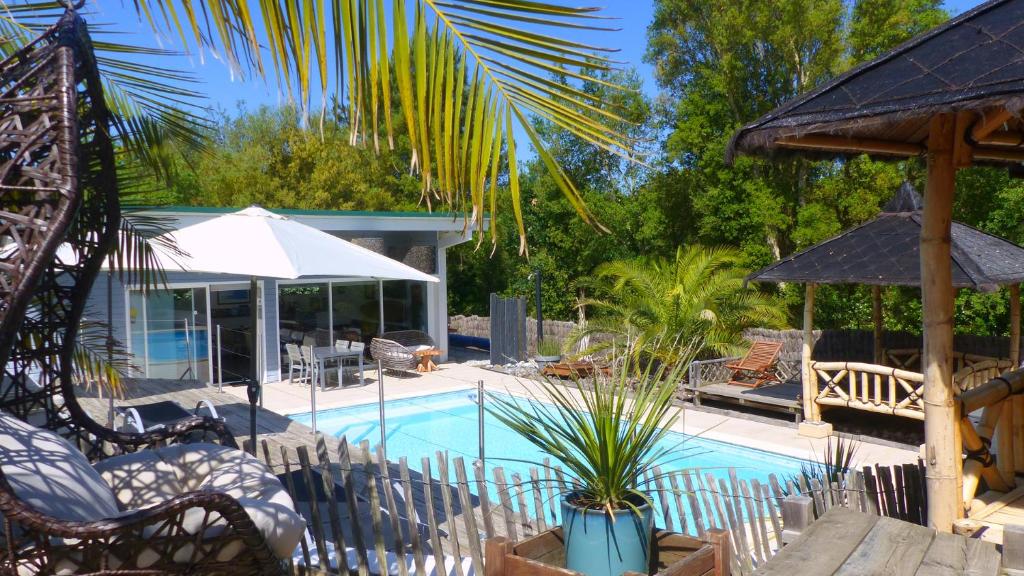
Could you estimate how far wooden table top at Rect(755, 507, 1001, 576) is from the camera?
9.91 feet

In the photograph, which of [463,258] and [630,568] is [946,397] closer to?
[630,568]

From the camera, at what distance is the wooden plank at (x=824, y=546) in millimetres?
3011

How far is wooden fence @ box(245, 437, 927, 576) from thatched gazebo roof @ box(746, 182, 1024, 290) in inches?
207

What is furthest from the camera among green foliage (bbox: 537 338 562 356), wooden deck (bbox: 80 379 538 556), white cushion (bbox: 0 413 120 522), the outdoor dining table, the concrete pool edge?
green foliage (bbox: 537 338 562 356)

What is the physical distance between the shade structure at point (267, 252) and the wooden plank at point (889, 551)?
4771 mm

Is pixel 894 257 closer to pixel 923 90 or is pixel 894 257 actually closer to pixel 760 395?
pixel 760 395

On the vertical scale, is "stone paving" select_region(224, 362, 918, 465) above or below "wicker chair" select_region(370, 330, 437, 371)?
below

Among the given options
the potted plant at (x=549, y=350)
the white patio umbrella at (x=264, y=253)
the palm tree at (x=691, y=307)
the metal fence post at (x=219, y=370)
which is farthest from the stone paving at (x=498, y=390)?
the palm tree at (x=691, y=307)

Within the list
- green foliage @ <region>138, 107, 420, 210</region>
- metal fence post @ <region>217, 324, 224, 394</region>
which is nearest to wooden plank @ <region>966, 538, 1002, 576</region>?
metal fence post @ <region>217, 324, 224, 394</region>

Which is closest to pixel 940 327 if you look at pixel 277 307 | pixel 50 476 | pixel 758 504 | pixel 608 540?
pixel 758 504

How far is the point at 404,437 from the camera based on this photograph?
11.9 meters

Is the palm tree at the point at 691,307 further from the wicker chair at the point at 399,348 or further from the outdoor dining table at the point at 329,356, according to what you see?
the outdoor dining table at the point at 329,356

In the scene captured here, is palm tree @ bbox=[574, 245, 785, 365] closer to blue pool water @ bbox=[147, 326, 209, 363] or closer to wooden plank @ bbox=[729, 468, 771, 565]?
blue pool water @ bbox=[147, 326, 209, 363]

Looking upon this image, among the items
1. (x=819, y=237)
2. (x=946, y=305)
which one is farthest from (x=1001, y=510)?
(x=819, y=237)
